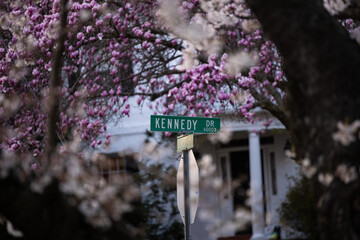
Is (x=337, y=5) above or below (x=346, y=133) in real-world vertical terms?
above

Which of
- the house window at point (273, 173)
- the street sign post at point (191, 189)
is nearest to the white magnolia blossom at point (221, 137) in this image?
the house window at point (273, 173)

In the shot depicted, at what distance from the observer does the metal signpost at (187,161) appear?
643cm

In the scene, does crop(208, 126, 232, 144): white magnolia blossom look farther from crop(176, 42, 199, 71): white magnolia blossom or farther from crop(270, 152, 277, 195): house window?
crop(176, 42, 199, 71): white magnolia blossom

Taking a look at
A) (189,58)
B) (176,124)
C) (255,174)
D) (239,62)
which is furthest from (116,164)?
(176,124)

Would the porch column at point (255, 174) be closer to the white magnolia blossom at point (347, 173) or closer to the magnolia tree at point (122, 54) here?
the magnolia tree at point (122, 54)

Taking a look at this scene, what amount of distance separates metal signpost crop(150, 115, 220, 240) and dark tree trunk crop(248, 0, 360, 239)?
10.2 ft

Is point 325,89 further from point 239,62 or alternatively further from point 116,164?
point 116,164

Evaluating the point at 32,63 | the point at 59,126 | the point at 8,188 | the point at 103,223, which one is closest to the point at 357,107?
the point at 103,223

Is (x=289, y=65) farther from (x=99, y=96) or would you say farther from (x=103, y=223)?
(x=99, y=96)

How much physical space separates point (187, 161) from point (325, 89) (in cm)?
344

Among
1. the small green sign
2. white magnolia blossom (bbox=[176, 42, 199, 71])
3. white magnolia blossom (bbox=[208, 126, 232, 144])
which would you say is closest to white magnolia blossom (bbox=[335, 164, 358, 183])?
the small green sign

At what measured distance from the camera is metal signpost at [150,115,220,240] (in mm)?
6434

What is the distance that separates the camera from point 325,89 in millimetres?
3293

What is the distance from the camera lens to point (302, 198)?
13.8 meters
